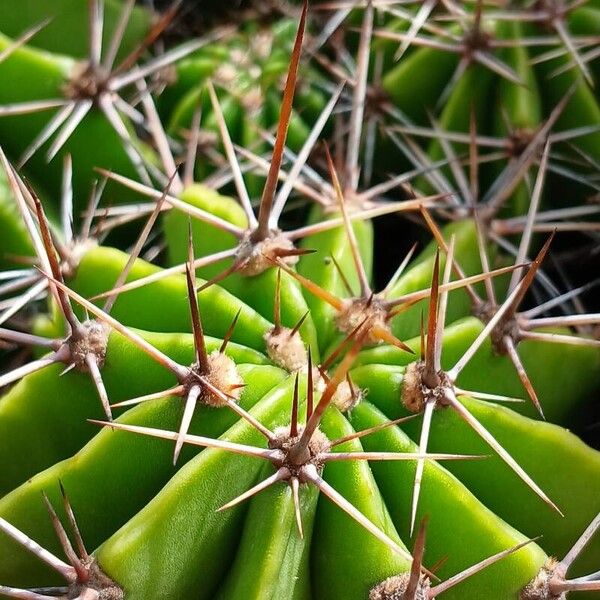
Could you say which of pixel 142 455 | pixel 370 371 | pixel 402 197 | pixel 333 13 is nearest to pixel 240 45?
pixel 333 13

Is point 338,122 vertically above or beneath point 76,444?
above

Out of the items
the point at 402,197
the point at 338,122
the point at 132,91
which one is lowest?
the point at 402,197

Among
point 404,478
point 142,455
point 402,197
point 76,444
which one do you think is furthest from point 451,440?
point 402,197

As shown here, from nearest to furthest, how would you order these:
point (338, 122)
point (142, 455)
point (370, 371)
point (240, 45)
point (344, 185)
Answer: point (142, 455) < point (370, 371) < point (344, 185) < point (338, 122) < point (240, 45)

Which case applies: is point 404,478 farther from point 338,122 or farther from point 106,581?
point 338,122

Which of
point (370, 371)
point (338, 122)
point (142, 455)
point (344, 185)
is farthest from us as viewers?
point (338, 122)

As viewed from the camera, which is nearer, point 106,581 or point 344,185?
point 106,581

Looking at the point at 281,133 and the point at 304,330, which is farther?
the point at 304,330

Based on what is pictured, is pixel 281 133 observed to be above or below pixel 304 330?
above
